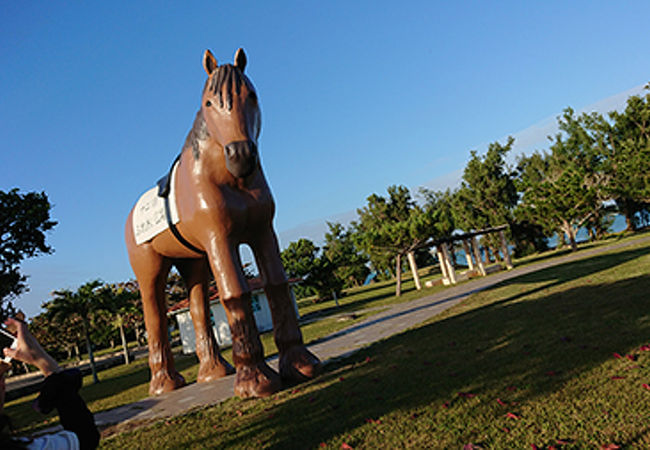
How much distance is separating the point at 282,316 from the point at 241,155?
2133mm

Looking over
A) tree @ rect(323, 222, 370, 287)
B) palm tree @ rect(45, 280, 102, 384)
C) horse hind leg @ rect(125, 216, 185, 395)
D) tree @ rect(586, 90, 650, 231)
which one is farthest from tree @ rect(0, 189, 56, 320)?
tree @ rect(586, 90, 650, 231)

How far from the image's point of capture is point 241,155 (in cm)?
457

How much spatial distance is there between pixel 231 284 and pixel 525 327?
3795mm

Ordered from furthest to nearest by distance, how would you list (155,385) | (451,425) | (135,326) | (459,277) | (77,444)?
(135,326), (459,277), (155,385), (451,425), (77,444)

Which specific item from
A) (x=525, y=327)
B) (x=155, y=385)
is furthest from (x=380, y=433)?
(x=155, y=385)

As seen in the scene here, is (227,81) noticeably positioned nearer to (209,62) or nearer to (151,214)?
(209,62)

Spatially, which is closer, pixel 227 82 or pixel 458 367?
pixel 458 367

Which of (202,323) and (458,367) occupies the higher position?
(202,323)

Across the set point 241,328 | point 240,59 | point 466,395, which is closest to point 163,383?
point 241,328

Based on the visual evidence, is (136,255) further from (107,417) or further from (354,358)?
(354,358)

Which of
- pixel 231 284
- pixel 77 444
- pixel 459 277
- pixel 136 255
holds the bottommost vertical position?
pixel 459 277

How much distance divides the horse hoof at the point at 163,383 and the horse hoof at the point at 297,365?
2.33m

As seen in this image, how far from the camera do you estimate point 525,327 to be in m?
5.84

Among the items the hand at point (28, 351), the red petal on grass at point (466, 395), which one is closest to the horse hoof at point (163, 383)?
the red petal on grass at point (466, 395)
